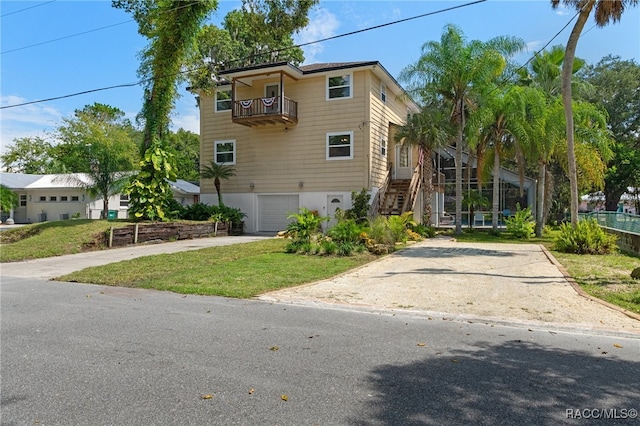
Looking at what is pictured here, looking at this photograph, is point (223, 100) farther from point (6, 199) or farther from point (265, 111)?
point (6, 199)

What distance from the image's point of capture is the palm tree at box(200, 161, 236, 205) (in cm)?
2331

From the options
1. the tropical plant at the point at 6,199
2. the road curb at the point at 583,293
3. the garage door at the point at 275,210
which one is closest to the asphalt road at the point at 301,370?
the road curb at the point at 583,293

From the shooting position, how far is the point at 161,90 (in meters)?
20.0

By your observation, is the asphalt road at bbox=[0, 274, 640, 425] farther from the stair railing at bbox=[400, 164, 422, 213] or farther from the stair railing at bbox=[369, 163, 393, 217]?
the stair railing at bbox=[400, 164, 422, 213]

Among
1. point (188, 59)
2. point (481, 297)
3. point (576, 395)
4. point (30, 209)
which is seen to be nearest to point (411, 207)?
point (188, 59)

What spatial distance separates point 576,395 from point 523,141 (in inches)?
704

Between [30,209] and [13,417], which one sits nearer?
[13,417]

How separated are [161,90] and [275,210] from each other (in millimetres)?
8755

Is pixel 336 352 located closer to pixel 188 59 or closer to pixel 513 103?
pixel 513 103

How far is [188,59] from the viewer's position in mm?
20859

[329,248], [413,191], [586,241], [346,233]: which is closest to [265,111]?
[413,191]

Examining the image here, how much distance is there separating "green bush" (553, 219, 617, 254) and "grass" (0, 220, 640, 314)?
0.55 metres

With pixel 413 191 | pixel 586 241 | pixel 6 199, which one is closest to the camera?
pixel 586 241

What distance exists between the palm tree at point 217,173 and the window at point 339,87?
702 centimetres
